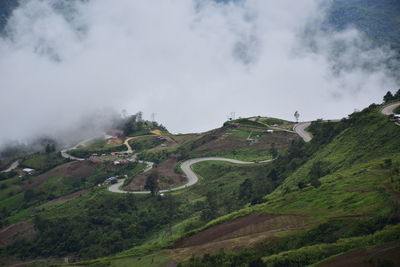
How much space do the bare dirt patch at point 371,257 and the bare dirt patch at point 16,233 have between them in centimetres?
9498

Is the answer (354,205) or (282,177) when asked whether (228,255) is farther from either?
(282,177)

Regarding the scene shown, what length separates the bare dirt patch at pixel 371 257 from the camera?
113 ft

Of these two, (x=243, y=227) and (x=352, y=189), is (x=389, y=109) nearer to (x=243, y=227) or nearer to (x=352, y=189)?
(x=352, y=189)

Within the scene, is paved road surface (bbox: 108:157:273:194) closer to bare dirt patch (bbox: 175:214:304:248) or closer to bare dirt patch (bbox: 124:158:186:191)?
bare dirt patch (bbox: 124:158:186:191)

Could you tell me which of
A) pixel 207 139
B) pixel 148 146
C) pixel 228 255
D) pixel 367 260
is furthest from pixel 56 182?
pixel 367 260

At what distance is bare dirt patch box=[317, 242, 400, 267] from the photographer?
3434cm

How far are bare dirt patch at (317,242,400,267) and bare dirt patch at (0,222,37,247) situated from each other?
94983 mm

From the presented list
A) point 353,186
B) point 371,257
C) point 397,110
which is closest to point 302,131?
point 397,110

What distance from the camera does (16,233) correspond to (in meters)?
114

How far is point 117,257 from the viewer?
227 ft

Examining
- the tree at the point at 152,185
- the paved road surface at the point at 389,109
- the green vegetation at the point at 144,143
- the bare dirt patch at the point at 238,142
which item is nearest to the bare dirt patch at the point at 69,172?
the green vegetation at the point at 144,143

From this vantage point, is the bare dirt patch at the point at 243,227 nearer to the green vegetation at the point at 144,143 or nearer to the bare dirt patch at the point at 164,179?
the bare dirt patch at the point at 164,179

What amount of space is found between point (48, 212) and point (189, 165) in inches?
1897

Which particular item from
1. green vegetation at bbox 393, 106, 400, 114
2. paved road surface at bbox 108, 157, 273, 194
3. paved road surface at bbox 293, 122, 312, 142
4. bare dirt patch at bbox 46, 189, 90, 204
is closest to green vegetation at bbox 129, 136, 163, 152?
paved road surface at bbox 108, 157, 273, 194
